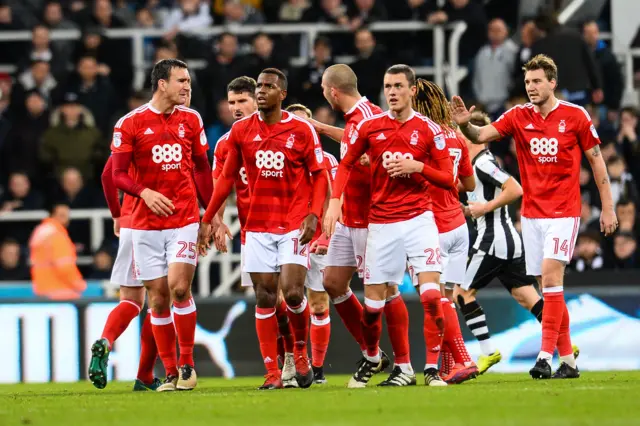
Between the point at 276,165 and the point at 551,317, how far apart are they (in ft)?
8.35

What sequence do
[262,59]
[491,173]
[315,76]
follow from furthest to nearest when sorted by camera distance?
[262,59], [315,76], [491,173]

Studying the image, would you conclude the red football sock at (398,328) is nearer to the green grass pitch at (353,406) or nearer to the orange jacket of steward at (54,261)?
the green grass pitch at (353,406)

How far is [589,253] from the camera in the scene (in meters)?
15.9

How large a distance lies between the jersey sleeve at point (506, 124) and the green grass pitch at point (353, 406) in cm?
209

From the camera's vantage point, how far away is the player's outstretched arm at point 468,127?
11.2m

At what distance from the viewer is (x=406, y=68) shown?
Result: 1056 cm

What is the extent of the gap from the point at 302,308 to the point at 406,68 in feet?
6.96

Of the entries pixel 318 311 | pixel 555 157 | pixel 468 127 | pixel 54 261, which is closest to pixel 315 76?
pixel 54 261

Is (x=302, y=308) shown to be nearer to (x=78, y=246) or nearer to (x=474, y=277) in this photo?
(x=474, y=277)

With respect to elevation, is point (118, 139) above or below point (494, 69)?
below

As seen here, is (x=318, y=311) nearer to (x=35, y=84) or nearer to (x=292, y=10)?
(x=292, y=10)

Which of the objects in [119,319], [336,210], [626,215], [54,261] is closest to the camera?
[336,210]

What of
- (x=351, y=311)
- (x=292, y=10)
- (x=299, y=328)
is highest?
(x=292, y=10)

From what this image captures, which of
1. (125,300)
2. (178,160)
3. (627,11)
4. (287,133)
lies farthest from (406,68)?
(627,11)
